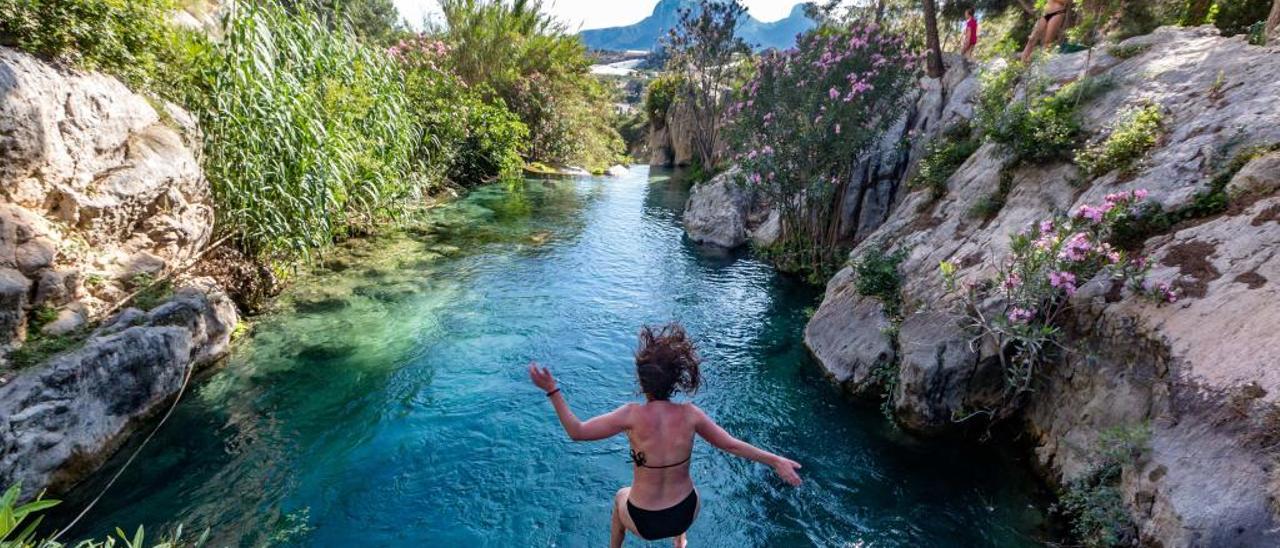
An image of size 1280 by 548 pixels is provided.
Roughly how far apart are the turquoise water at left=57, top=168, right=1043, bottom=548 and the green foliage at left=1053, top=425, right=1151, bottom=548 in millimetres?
439

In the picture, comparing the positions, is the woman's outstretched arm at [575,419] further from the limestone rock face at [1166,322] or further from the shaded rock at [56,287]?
the shaded rock at [56,287]

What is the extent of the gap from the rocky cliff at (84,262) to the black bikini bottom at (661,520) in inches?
190

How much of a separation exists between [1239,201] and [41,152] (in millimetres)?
11111

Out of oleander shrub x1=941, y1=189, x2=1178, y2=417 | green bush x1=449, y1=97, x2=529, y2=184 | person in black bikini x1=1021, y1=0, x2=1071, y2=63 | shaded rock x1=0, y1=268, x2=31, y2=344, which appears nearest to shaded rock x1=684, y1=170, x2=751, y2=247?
person in black bikini x1=1021, y1=0, x2=1071, y2=63

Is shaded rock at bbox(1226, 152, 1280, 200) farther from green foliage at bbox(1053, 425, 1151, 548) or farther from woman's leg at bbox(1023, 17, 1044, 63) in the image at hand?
woman's leg at bbox(1023, 17, 1044, 63)

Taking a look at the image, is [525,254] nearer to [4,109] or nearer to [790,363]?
[790,363]

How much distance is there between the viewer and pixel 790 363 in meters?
8.18

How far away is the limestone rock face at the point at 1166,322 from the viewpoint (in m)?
3.69

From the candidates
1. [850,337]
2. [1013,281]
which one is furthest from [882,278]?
[1013,281]

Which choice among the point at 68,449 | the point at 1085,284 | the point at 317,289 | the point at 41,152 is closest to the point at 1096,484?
the point at 1085,284

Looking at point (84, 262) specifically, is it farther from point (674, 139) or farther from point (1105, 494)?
point (674, 139)

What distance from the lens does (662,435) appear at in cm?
331

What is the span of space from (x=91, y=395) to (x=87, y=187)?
2297mm

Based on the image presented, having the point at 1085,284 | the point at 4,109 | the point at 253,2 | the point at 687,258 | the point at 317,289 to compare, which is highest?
the point at 253,2
